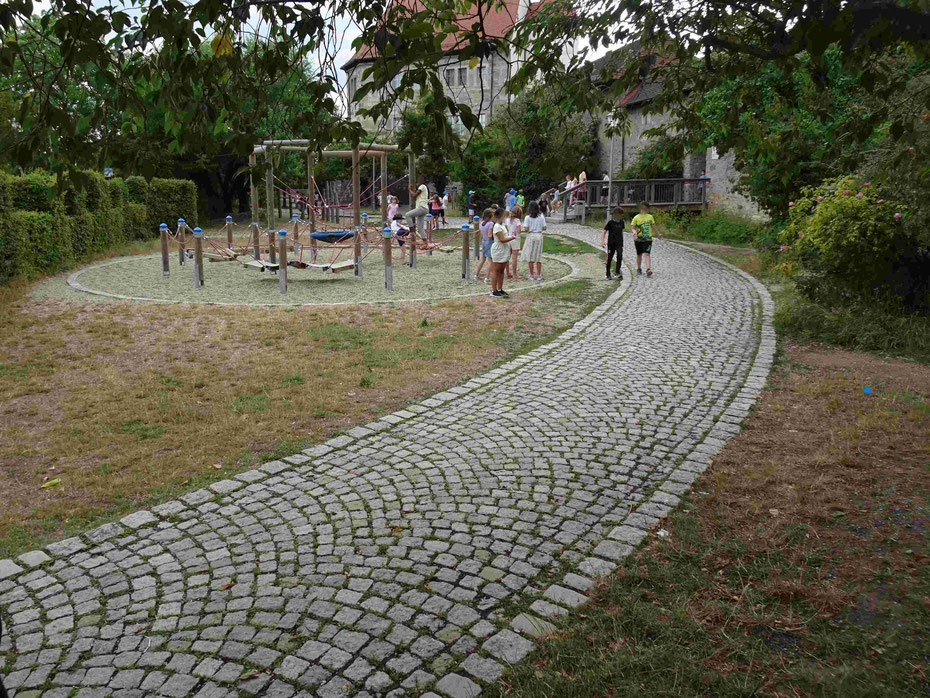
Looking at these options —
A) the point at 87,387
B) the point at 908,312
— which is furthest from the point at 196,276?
the point at 908,312

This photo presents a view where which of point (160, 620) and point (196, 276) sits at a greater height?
point (196, 276)

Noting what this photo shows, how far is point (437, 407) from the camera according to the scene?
756 cm

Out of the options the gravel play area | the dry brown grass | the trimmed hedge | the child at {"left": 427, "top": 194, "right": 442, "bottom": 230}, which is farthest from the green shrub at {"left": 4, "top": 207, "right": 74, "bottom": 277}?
the child at {"left": 427, "top": 194, "right": 442, "bottom": 230}

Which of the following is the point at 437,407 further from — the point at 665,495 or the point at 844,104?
the point at 844,104

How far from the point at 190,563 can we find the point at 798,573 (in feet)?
11.8

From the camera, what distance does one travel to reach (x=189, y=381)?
8.33 metres

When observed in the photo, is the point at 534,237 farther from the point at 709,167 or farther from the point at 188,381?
the point at 709,167

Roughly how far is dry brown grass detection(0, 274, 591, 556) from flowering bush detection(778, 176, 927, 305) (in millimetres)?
3839

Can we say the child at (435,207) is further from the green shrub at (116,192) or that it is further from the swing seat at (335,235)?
the green shrub at (116,192)

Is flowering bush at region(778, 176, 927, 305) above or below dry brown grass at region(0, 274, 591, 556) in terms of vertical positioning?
above

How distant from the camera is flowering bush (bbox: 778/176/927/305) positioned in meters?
10.3

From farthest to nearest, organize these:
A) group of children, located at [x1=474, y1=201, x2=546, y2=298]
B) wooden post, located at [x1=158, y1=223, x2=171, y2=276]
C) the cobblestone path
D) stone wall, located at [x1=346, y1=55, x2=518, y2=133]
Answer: wooden post, located at [x1=158, y1=223, x2=171, y2=276] < group of children, located at [x1=474, y1=201, x2=546, y2=298] < stone wall, located at [x1=346, y1=55, x2=518, y2=133] < the cobblestone path

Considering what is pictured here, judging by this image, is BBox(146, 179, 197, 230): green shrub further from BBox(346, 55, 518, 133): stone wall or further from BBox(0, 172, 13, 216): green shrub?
BBox(0, 172, 13, 216): green shrub

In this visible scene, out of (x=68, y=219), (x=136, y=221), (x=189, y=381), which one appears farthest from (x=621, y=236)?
(x=136, y=221)
